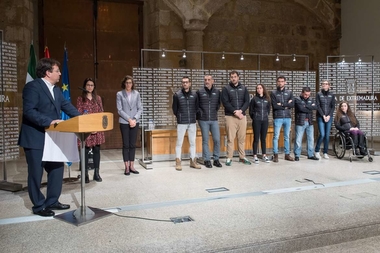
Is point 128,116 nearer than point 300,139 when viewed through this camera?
Yes

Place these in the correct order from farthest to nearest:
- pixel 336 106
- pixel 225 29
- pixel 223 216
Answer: pixel 225 29, pixel 336 106, pixel 223 216

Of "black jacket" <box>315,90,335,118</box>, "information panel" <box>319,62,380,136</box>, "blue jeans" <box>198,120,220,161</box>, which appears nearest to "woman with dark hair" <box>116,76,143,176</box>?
"blue jeans" <box>198,120,220,161</box>

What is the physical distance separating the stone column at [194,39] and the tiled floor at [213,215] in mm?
3813

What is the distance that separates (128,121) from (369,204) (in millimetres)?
A: 3572

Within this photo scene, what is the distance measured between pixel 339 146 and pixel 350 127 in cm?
45

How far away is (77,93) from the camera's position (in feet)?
30.4

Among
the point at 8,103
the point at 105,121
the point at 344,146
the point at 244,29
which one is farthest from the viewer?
the point at 244,29

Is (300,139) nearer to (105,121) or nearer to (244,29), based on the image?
(244,29)

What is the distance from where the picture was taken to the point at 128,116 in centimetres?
613

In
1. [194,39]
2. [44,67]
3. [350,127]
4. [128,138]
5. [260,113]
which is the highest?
[194,39]

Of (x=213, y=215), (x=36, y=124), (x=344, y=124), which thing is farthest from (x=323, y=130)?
(x=36, y=124)

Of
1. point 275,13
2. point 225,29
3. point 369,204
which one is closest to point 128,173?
point 369,204

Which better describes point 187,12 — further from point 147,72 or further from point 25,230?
point 25,230

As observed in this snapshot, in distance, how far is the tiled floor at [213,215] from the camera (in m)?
3.22
